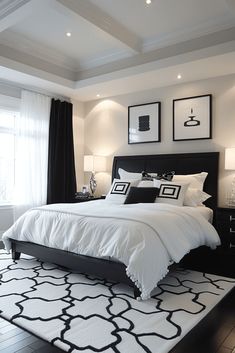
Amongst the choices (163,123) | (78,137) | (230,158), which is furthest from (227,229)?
(78,137)

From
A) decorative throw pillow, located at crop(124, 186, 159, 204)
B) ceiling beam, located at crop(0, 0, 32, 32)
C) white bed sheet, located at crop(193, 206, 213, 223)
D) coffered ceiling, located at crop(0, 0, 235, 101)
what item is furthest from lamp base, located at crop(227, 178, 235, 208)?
ceiling beam, located at crop(0, 0, 32, 32)

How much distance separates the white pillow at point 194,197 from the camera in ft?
14.0

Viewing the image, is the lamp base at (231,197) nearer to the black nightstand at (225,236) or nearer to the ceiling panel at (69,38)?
the black nightstand at (225,236)

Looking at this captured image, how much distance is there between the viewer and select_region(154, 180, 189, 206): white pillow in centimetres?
412

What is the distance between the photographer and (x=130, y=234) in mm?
2766

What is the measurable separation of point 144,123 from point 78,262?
124 inches

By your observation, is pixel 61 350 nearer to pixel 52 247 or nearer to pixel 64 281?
pixel 64 281

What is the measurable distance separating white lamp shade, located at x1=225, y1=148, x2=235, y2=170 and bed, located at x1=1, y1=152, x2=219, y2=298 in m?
0.35

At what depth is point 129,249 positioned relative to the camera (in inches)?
106

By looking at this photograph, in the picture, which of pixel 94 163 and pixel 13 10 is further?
pixel 94 163

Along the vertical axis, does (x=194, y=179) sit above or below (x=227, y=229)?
above

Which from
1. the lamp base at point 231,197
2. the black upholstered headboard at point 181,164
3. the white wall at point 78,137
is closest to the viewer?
the lamp base at point 231,197

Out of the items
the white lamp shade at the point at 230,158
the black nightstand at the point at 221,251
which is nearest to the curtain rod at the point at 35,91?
the white lamp shade at the point at 230,158

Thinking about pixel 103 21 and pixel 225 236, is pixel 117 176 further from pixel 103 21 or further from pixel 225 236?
pixel 103 21
